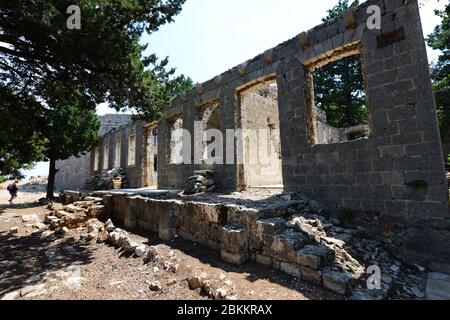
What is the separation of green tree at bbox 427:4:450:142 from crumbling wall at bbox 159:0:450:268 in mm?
12328

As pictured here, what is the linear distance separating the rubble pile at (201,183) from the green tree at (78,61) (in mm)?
2548

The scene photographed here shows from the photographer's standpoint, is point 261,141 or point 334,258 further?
point 261,141

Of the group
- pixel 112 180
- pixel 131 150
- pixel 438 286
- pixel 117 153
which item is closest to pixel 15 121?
pixel 438 286

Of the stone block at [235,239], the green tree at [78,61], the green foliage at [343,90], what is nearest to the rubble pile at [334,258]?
the stone block at [235,239]

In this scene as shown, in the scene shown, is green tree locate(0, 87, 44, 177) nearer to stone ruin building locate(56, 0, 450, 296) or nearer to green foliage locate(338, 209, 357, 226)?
stone ruin building locate(56, 0, 450, 296)

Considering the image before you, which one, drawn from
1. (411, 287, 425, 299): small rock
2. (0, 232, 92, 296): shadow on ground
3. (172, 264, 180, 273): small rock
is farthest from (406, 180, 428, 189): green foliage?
(0, 232, 92, 296): shadow on ground

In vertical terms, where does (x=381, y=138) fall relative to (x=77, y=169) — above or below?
below

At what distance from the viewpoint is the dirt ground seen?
3.26 m

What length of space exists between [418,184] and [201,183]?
5477 millimetres

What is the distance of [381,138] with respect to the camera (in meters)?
4.65

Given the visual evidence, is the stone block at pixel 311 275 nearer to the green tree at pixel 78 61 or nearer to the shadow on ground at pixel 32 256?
the shadow on ground at pixel 32 256

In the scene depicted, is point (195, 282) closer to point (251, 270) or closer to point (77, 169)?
point (251, 270)

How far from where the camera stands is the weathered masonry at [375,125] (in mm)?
4180
